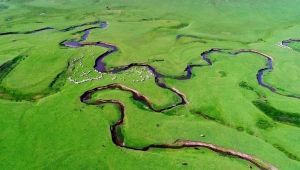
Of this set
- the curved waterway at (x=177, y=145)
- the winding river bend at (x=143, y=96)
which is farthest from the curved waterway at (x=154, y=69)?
the curved waterway at (x=177, y=145)

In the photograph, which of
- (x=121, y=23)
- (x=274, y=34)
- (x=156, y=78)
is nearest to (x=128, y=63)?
(x=156, y=78)

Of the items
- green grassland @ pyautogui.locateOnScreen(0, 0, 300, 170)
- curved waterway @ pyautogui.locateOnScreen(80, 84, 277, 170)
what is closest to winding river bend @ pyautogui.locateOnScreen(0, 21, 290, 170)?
curved waterway @ pyautogui.locateOnScreen(80, 84, 277, 170)

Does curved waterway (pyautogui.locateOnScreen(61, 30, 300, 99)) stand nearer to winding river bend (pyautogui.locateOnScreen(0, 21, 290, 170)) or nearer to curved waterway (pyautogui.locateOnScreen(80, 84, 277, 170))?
winding river bend (pyautogui.locateOnScreen(0, 21, 290, 170))

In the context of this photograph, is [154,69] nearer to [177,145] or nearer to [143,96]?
[143,96]

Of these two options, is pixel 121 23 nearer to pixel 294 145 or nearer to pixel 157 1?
pixel 157 1

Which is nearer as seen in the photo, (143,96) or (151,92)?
(143,96)

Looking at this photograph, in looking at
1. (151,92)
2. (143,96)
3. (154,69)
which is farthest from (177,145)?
(154,69)

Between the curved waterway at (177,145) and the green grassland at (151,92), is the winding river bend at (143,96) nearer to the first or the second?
the curved waterway at (177,145)

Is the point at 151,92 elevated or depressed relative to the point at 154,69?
depressed

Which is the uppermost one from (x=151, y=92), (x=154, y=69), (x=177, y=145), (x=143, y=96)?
(x=154, y=69)
